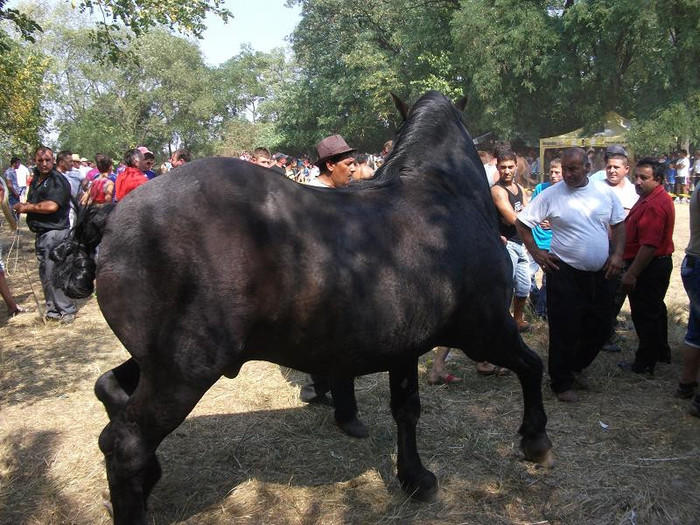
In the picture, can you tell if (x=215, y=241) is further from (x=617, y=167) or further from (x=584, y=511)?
(x=617, y=167)

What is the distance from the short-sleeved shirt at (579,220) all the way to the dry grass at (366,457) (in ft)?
3.79

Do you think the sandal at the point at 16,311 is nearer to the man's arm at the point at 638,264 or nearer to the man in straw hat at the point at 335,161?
the man in straw hat at the point at 335,161

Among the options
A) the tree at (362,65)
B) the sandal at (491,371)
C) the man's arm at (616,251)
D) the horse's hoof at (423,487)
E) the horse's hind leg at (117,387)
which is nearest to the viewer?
the horse's hind leg at (117,387)

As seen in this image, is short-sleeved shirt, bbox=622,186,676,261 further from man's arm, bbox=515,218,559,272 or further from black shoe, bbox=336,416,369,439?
black shoe, bbox=336,416,369,439

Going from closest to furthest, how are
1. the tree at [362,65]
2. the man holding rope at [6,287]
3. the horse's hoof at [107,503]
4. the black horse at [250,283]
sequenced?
the black horse at [250,283], the horse's hoof at [107,503], the man holding rope at [6,287], the tree at [362,65]

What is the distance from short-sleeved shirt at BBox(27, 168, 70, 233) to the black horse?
191 inches

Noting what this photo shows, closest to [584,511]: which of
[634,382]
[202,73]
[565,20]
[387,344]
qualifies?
[387,344]

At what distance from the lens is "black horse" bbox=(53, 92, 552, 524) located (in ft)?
8.04

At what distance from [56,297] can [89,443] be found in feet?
12.7

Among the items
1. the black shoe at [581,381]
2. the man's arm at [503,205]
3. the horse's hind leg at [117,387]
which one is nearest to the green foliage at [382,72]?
the horse's hind leg at [117,387]

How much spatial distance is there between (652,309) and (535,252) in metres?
1.31

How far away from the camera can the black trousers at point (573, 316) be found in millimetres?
4504

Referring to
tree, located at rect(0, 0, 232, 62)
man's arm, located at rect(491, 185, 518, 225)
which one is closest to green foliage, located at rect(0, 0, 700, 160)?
tree, located at rect(0, 0, 232, 62)

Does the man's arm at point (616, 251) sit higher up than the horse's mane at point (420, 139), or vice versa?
the horse's mane at point (420, 139)
